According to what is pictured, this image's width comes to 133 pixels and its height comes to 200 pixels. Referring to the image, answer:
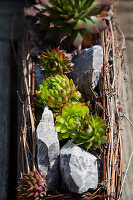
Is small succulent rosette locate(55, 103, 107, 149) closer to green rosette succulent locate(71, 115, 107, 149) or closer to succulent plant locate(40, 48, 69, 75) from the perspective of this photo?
green rosette succulent locate(71, 115, 107, 149)

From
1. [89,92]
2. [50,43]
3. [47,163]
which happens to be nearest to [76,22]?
[50,43]

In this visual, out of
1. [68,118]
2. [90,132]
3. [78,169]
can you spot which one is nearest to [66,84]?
[68,118]

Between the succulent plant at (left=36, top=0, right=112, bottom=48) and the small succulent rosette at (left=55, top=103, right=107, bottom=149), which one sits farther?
the succulent plant at (left=36, top=0, right=112, bottom=48)

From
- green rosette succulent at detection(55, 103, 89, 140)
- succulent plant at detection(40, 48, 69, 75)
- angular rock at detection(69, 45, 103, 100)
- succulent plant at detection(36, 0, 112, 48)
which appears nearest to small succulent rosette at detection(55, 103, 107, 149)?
green rosette succulent at detection(55, 103, 89, 140)

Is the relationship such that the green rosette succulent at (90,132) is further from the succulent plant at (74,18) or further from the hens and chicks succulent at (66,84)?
the succulent plant at (74,18)

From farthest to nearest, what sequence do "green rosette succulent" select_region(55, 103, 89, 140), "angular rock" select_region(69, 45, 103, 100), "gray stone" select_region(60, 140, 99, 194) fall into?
"angular rock" select_region(69, 45, 103, 100) → "green rosette succulent" select_region(55, 103, 89, 140) → "gray stone" select_region(60, 140, 99, 194)

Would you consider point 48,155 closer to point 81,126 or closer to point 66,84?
point 81,126
